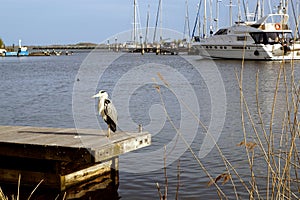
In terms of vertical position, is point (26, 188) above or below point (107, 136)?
below

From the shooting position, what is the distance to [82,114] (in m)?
17.0

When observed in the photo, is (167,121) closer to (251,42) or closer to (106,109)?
(106,109)

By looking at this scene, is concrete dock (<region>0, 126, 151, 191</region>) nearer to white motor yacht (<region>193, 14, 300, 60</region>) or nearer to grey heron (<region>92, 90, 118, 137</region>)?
grey heron (<region>92, 90, 118, 137</region>)

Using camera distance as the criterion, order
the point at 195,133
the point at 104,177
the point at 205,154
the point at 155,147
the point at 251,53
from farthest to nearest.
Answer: the point at 251,53
the point at 195,133
the point at 155,147
the point at 205,154
the point at 104,177

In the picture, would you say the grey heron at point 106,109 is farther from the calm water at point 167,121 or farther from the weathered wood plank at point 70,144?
the calm water at point 167,121

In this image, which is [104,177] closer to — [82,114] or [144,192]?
[144,192]

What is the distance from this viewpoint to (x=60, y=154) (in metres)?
6.85

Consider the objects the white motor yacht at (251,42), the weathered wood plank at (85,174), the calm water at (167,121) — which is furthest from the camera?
the white motor yacht at (251,42)

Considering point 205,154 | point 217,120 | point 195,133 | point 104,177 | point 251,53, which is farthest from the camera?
point 251,53

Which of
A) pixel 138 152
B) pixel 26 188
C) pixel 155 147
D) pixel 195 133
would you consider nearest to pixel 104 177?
pixel 26 188

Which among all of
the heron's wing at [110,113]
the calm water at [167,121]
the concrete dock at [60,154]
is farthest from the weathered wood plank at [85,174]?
the heron's wing at [110,113]

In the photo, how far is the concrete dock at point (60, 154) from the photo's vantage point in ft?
22.3

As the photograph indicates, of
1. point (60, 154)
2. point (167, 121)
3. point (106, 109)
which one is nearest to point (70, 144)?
point (60, 154)

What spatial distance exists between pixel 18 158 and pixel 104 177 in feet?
4.71
